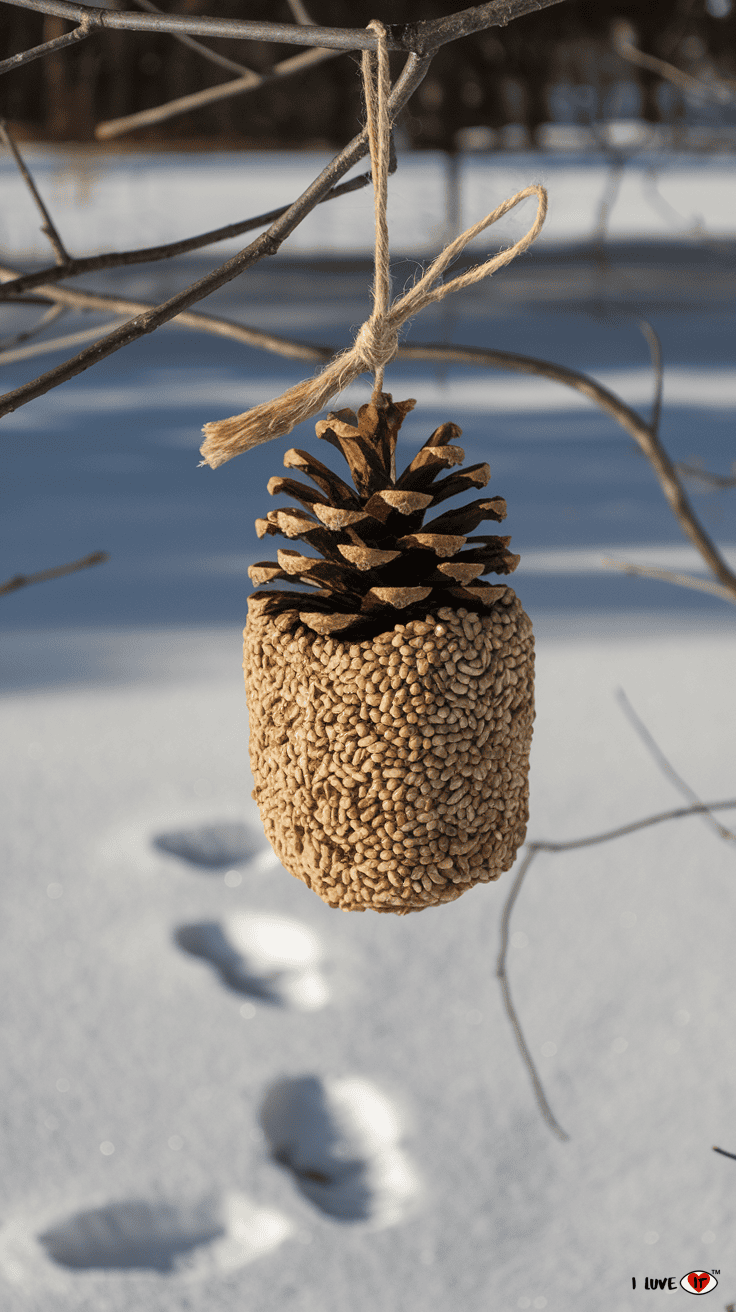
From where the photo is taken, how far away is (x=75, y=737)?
5.88ft

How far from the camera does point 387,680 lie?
34 cm

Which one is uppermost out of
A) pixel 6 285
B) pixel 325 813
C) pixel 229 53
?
pixel 229 53

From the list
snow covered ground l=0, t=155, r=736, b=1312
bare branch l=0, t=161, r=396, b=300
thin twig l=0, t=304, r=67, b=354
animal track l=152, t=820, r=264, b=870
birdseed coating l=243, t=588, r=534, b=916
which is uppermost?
bare branch l=0, t=161, r=396, b=300

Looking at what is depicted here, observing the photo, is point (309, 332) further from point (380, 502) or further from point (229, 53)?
point (380, 502)

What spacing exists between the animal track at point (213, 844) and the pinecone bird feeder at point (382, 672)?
116 centimetres

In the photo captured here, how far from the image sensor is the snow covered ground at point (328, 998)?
3.10 ft

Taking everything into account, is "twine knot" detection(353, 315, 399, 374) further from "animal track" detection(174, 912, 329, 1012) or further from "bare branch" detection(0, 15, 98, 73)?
"animal track" detection(174, 912, 329, 1012)

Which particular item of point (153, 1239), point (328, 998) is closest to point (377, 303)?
point (153, 1239)

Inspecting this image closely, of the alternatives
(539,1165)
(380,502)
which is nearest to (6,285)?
(380,502)

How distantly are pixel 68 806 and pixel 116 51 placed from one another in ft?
3.82

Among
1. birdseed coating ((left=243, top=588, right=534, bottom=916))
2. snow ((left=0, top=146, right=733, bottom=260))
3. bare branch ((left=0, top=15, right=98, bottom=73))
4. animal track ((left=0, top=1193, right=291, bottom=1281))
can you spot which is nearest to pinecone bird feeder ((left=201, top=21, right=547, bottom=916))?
birdseed coating ((left=243, top=588, right=534, bottom=916))

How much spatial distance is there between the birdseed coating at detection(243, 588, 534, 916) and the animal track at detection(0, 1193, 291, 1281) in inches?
28.7

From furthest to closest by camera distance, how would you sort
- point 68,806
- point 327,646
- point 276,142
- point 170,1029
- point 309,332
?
point 309,332 → point 276,142 → point 68,806 → point 170,1029 → point 327,646

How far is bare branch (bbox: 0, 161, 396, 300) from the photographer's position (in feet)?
1.22
